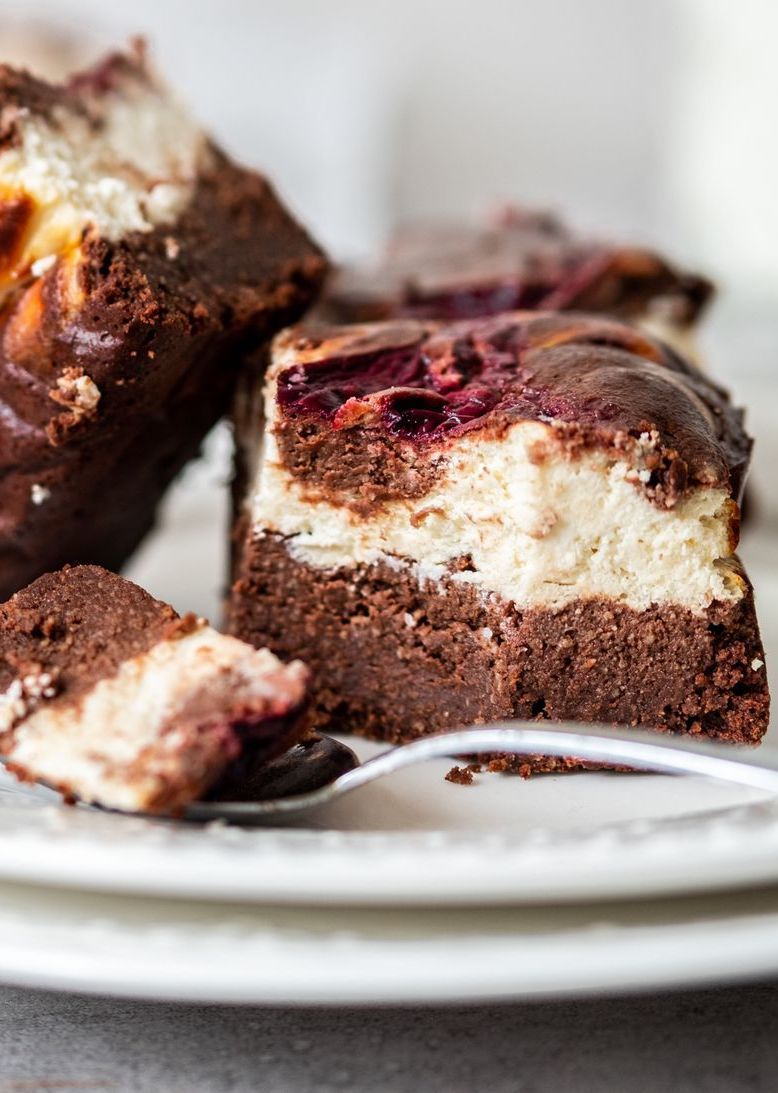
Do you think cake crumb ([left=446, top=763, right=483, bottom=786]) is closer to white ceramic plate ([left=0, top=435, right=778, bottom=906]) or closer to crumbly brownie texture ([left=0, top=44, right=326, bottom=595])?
white ceramic plate ([left=0, top=435, right=778, bottom=906])

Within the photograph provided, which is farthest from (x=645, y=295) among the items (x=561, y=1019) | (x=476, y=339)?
(x=561, y=1019)

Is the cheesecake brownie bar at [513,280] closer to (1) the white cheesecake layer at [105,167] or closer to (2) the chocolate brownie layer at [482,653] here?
(1) the white cheesecake layer at [105,167]

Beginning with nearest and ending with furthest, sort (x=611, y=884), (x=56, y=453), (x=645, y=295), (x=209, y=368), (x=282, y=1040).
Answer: (x=611, y=884) → (x=282, y=1040) → (x=56, y=453) → (x=209, y=368) → (x=645, y=295)

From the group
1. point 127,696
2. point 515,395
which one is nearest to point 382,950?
point 127,696

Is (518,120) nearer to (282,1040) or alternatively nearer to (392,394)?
Answer: (392,394)

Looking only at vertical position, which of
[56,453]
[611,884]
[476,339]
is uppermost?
[476,339]

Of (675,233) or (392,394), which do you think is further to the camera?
(675,233)

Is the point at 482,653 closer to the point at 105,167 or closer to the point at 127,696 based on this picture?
the point at 127,696

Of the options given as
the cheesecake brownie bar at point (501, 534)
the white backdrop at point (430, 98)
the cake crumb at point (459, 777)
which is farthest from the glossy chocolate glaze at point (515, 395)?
the white backdrop at point (430, 98)
